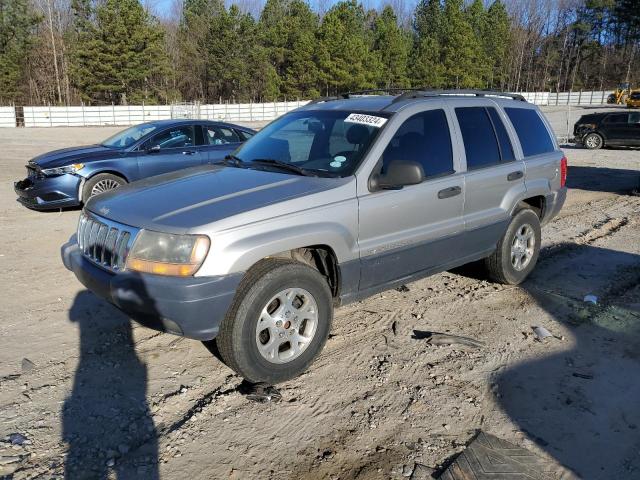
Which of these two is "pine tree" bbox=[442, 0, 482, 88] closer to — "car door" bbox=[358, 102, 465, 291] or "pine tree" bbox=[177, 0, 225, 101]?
"pine tree" bbox=[177, 0, 225, 101]

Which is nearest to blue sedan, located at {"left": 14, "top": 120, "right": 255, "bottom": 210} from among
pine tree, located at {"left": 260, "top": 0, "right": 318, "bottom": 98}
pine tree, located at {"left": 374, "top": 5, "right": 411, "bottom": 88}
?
pine tree, located at {"left": 260, "top": 0, "right": 318, "bottom": 98}

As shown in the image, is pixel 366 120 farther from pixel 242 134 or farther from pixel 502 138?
pixel 242 134

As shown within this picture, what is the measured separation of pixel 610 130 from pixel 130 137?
1838cm

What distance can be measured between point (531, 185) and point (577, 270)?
1295 millimetres

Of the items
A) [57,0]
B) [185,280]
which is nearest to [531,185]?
[185,280]

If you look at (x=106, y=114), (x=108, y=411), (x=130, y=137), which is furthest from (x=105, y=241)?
(x=106, y=114)

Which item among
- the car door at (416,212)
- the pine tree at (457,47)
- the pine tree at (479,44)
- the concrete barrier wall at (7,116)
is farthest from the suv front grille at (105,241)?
the pine tree at (479,44)

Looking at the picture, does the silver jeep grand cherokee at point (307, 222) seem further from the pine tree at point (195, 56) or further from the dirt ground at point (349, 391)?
the pine tree at point (195, 56)

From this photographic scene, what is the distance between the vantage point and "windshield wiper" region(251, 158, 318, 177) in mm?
4031

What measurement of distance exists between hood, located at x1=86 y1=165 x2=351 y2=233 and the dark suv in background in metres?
20.3

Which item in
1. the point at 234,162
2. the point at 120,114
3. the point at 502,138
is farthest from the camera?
the point at 120,114

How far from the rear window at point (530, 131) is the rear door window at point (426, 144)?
1.21 m

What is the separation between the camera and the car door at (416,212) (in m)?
4.03

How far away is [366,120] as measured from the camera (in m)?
4.31
